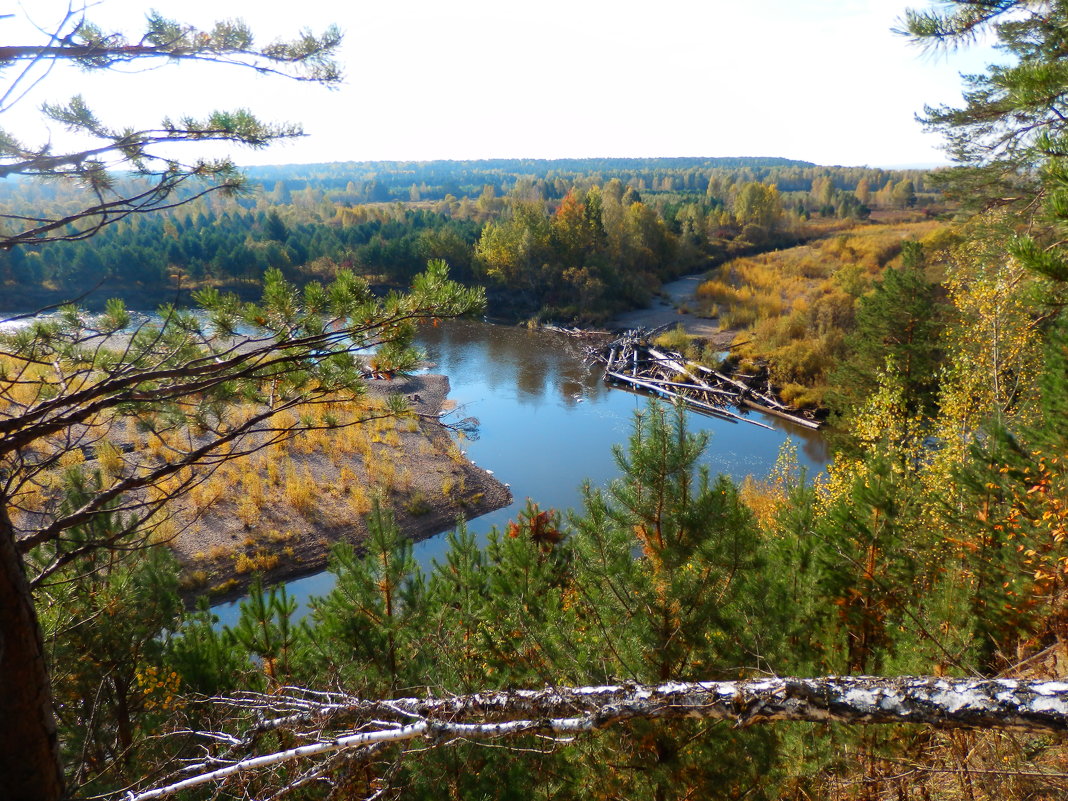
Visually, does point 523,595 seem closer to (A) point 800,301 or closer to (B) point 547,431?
(B) point 547,431

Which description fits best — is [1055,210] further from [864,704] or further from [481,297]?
[481,297]

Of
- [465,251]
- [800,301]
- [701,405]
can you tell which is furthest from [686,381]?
[465,251]

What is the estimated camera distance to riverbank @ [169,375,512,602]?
12.9 m

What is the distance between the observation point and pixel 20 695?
1.88 meters

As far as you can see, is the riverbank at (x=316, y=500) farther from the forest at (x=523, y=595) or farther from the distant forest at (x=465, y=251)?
the forest at (x=523, y=595)

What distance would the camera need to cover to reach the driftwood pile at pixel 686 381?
22.0 m

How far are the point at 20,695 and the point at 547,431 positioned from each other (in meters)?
18.4

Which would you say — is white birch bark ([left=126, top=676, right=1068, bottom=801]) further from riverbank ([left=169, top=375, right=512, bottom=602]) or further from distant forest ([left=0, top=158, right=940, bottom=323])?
distant forest ([left=0, top=158, right=940, bottom=323])

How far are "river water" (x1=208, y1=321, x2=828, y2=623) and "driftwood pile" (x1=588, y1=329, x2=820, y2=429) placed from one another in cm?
57

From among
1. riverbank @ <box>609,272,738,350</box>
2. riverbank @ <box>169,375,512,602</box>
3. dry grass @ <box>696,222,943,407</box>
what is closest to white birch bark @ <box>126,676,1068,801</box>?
riverbank @ <box>169,375,512,602</box>

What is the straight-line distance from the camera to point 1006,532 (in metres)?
5.69

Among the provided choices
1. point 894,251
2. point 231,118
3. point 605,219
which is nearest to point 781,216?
point 894,251

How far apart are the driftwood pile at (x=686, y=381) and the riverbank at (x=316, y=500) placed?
840 centimetres

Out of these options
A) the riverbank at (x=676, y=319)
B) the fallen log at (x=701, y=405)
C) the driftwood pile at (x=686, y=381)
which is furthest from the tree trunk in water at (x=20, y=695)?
the riverbank at (x=676, y=319)
